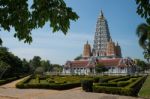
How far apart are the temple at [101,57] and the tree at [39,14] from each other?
304 feet

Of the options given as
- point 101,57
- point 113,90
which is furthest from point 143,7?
point 101,57

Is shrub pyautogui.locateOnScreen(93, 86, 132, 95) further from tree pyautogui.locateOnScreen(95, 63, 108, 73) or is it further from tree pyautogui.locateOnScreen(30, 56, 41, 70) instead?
tree pyautogui.locateOnScreen(30, 56, 41, 70)

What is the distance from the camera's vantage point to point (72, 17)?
16.2 ft

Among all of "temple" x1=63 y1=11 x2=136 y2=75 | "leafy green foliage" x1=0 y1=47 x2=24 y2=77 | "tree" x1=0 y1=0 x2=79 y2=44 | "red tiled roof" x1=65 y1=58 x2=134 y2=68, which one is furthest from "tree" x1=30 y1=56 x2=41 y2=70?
"tree" x1=0 y1=0 x2=79 y2=44

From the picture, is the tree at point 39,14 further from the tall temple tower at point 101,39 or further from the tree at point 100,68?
the tall temple tower at point 101,39

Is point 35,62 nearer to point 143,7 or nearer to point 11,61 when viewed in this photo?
point 11,61

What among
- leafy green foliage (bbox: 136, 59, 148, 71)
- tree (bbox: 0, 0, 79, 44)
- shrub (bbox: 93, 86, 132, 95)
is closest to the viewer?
tree (bbox: 0, 0, 79, 44)

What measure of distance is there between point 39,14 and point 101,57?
122468 mm

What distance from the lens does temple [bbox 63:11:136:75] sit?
326 ft

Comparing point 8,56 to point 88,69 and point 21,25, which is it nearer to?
point 88,69

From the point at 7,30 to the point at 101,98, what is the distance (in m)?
18.6

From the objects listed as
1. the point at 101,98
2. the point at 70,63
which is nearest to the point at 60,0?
the point at 101,98

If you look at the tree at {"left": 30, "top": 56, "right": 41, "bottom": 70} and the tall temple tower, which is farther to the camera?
the tree at {"left": 30, "top": 56, "right": 41, "bottom": 70}

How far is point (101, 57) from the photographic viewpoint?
416ft
